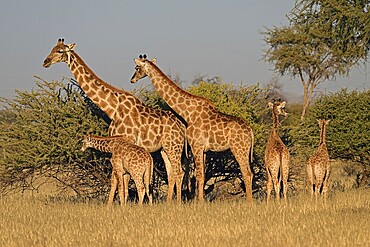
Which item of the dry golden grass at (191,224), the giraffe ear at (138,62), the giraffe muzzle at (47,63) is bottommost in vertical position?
the dry golden grass at (191,224)

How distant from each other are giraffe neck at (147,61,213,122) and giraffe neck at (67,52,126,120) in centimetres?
77

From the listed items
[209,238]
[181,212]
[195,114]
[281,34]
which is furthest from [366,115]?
[281,34]

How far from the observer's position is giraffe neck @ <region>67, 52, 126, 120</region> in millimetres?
13086

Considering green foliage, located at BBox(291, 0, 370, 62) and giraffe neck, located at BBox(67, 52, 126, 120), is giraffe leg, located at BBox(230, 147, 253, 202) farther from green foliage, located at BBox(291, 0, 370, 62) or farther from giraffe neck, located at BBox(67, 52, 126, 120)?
green foliage, located at BBox(291, 0, 370, 62)

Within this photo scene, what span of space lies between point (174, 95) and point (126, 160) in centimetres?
197

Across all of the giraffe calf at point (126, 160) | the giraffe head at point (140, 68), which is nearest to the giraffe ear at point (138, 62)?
the giraffe head at point (140, 68)

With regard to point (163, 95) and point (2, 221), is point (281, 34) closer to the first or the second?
point (163, 95)

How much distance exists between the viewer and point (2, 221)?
34.6 ft

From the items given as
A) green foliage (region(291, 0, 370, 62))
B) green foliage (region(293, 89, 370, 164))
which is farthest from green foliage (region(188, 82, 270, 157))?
green foliage (region(291, 0, 370, 62))

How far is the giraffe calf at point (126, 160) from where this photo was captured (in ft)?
39.4

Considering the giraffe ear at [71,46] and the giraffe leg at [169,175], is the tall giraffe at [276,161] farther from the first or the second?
the giraffe ear at [71,46]

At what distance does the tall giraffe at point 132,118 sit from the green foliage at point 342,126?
11.8ft

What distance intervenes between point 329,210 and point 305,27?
14.2 m

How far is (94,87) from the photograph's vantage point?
13195 mm
